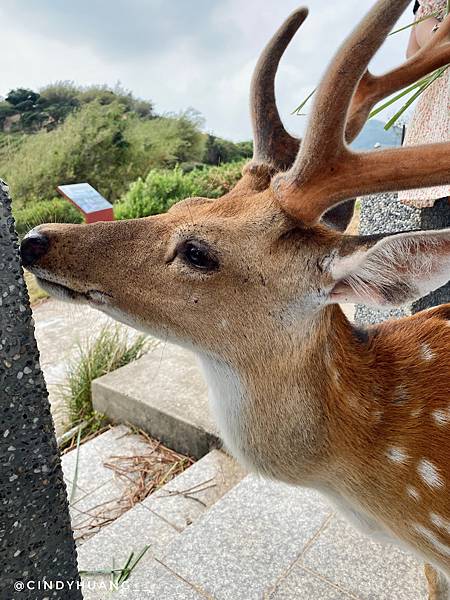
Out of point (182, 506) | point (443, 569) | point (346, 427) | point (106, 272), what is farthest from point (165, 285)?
point (182, 506)

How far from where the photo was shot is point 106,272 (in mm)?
1353

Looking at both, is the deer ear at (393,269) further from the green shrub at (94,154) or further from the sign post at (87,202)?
the green shrub at (94,154)

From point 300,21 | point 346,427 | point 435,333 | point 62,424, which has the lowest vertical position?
point 62,424

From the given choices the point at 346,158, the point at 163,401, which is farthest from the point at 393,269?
the point at 163,401

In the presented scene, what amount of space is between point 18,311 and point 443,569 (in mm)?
1358

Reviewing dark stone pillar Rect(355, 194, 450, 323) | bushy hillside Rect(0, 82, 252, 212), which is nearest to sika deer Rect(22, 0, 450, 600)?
dark stone pillar Rect(355, 194, 450, 323)

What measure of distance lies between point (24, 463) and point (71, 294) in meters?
0.44

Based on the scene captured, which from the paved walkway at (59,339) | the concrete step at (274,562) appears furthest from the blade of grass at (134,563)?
the paved walkway at (59,339)

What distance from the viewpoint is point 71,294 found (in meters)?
1.35

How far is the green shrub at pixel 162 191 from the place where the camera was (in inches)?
443

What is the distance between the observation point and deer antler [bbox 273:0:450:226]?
3.60 ft

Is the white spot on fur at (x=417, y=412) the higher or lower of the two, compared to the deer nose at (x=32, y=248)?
lower

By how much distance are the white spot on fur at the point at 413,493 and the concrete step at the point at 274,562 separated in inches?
25.9

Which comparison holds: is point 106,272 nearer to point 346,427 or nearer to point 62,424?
point 346,427
